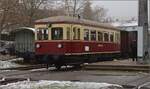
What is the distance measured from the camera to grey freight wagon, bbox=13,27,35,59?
3631 cm

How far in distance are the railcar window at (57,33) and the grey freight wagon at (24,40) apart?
31.1ft

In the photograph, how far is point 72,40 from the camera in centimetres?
2630

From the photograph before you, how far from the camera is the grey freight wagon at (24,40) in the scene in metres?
36.3

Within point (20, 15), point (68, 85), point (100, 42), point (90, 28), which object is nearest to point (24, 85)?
point (68, 85)

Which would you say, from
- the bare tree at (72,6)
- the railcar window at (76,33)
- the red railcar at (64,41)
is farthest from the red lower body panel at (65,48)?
the bare tree at (72,6)

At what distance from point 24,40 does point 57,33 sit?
11.7m

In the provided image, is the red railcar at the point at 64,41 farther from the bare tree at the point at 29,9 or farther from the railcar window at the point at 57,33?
the bare tree at the point at 29,9

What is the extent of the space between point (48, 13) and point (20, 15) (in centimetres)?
843

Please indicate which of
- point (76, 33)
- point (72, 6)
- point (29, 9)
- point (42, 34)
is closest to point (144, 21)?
point (76, 33)

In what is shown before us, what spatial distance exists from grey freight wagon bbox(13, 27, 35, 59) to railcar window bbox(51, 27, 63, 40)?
949cm

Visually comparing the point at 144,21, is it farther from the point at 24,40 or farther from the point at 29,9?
the point at 29,9

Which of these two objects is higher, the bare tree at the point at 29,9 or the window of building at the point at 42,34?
the bare tree at the point at 29,9

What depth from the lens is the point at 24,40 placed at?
37562mm

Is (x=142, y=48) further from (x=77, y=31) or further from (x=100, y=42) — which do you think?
(x=100, y=42)
